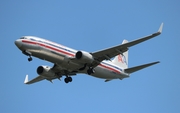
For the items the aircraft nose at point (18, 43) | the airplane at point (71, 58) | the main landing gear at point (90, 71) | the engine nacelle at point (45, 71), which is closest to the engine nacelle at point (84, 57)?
the airplane at point (71, 58)

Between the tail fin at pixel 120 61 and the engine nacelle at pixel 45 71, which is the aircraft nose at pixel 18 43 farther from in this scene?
the tail fin at pixel 120 61

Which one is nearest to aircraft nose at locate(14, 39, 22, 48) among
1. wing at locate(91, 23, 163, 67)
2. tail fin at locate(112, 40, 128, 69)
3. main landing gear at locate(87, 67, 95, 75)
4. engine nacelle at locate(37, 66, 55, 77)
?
engine nacelle at locate(37, 66, 55, 77)

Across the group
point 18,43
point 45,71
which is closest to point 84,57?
point 45,71

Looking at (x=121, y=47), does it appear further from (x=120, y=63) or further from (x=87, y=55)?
(x=120, y=63)

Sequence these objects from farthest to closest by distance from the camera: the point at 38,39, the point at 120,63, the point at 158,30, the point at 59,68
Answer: the point at 120,63 < the point at 59,68 < the point at 38,39 < the point at 158,30

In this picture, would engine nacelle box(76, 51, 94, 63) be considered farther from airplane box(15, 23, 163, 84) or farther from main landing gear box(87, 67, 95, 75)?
main landing gear box(87, 67, 95, 75)

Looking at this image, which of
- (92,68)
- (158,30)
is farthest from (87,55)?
(158,30)

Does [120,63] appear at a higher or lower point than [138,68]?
higher

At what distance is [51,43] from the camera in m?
49.0

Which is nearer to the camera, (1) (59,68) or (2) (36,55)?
(2) (36,55)

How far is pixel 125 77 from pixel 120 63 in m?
4.34

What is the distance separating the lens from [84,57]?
160 feet

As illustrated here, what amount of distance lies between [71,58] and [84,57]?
163 centimetres

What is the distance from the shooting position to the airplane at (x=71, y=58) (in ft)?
159
